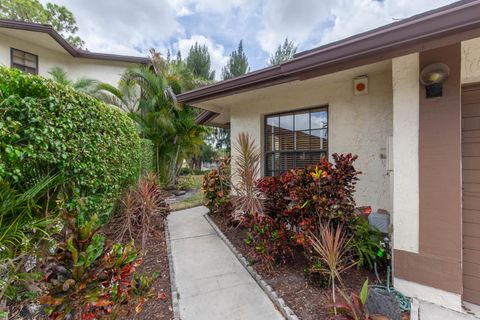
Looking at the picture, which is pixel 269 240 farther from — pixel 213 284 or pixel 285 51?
pixel 285 51

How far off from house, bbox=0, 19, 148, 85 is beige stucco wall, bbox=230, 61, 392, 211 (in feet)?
37.5

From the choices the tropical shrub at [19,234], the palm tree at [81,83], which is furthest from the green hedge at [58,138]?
the palm tree at [81,83]

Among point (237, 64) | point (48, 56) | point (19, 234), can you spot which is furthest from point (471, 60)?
point (237, 64)

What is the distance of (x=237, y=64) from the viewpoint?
79.1 ft

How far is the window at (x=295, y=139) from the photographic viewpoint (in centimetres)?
465

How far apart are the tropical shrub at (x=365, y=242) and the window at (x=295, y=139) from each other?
5.71ft

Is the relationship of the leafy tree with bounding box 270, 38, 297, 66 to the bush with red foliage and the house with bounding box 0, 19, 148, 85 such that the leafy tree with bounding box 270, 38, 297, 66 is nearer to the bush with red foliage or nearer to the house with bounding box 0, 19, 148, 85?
the house with bounding box 0, 19, 148, 85

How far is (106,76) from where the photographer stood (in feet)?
40.4

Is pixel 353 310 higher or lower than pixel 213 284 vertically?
higher

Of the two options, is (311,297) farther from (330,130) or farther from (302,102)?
(302,102)

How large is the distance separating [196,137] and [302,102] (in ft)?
25.4

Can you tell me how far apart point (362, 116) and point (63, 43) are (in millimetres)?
13797

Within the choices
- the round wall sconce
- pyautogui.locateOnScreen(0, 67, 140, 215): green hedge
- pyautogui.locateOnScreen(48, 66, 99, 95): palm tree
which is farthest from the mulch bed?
pyautogui.locateOnScreen(48, 66, 99, 95): palm tree

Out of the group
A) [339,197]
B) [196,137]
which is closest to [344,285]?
[339,197]
